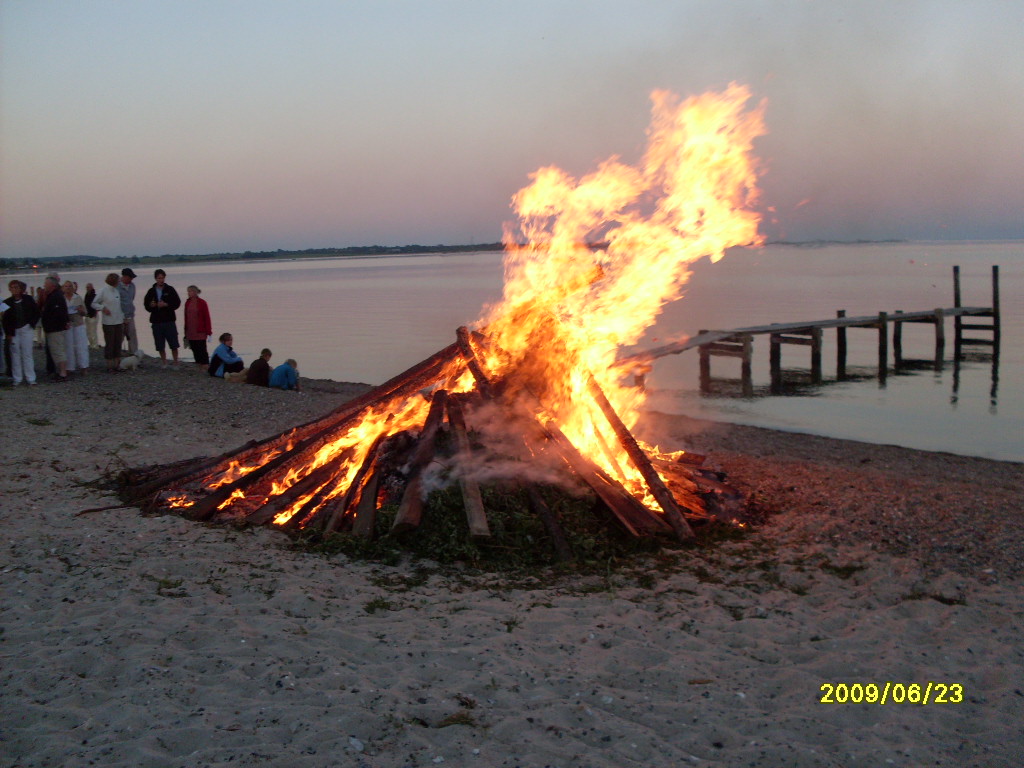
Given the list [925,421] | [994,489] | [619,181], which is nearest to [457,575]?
[619,181]

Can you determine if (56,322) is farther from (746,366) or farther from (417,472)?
(746,366)

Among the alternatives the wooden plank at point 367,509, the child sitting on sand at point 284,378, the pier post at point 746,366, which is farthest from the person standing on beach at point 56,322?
the pier post at point 746,366

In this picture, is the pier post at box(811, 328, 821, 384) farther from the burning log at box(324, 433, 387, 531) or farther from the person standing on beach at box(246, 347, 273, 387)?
the burning log at box(324, 433, 387, 531)

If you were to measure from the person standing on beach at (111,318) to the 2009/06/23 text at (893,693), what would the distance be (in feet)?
53.4

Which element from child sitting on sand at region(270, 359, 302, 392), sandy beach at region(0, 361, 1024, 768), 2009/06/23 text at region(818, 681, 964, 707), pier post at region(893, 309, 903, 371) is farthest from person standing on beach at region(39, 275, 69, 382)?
pier post at region(893, 309, 903, 371)

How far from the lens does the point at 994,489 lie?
11.0 metres

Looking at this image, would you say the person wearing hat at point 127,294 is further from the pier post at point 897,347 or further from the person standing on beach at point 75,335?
the pier post at point 897,347

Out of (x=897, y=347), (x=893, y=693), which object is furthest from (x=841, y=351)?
(x=893, y=693)

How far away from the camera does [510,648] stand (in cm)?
546

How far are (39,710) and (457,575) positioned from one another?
3344 millimetres

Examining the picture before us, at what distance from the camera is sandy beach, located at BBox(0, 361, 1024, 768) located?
4.23 metres

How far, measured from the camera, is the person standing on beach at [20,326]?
47.9 ft

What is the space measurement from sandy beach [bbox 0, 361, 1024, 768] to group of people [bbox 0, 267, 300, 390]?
7.31m

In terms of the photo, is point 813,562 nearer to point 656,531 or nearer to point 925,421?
point 656,531
